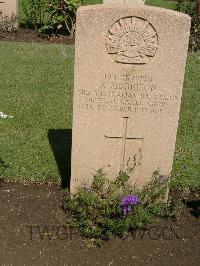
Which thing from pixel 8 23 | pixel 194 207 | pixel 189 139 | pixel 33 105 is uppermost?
pixel 8 23

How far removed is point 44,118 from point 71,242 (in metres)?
3.08

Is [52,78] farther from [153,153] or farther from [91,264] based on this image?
[91,264]

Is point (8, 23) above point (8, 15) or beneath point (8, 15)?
beneath

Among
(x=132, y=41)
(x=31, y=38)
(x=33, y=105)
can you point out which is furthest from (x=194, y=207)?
(x=31, y=38)

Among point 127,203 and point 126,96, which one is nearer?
point 127,203

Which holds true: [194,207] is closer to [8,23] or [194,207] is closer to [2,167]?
[2,167]

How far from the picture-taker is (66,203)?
469cm

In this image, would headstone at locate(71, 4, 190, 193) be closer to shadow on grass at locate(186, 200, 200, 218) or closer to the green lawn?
shadow on grass at locate(186, 200, 200, 218)

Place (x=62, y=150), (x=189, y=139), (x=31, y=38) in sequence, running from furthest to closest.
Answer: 1. (x=31, y=38)
2. (x=189, y=139)
3. (x=62, y=150)

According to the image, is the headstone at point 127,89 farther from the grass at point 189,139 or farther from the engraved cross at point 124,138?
the grass at point 189,139

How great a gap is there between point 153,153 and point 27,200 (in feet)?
4.36

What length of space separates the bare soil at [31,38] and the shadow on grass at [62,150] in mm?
5908

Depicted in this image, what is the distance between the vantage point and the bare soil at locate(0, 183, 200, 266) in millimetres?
4031

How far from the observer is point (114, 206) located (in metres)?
4.32
